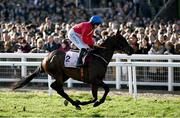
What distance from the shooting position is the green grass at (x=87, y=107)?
11.6 metres

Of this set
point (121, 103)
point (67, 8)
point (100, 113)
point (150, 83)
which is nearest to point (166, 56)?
point (150, 83)

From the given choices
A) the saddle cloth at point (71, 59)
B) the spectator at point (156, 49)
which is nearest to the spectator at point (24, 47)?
the spectator at point (156, 49)

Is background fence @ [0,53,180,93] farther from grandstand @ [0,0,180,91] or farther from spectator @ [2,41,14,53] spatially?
spectator @ [2,41,14,53]

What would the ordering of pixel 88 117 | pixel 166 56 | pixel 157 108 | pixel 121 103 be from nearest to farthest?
1. pixel 88 117
2. pixel 157 108
3. pixel 121 103
4. pixel 166 56

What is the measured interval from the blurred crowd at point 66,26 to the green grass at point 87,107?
1.93 metres

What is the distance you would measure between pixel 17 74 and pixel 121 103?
423cm

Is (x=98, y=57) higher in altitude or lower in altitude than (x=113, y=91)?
higher

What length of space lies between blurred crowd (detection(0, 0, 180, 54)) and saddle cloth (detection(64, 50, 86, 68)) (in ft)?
8.67

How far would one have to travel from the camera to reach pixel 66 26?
1978 centimetres

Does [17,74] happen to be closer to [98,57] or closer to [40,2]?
[98,57]

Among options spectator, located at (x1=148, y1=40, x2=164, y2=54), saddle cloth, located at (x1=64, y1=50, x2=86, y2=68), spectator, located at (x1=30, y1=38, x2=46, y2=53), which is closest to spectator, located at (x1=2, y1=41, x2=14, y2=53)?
spectator, located at (x1=30, y1=38, x2=46, y2=53)

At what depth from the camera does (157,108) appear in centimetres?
1217

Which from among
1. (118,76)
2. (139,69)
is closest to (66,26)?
(118,76)

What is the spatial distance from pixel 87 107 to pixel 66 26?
7.48m
